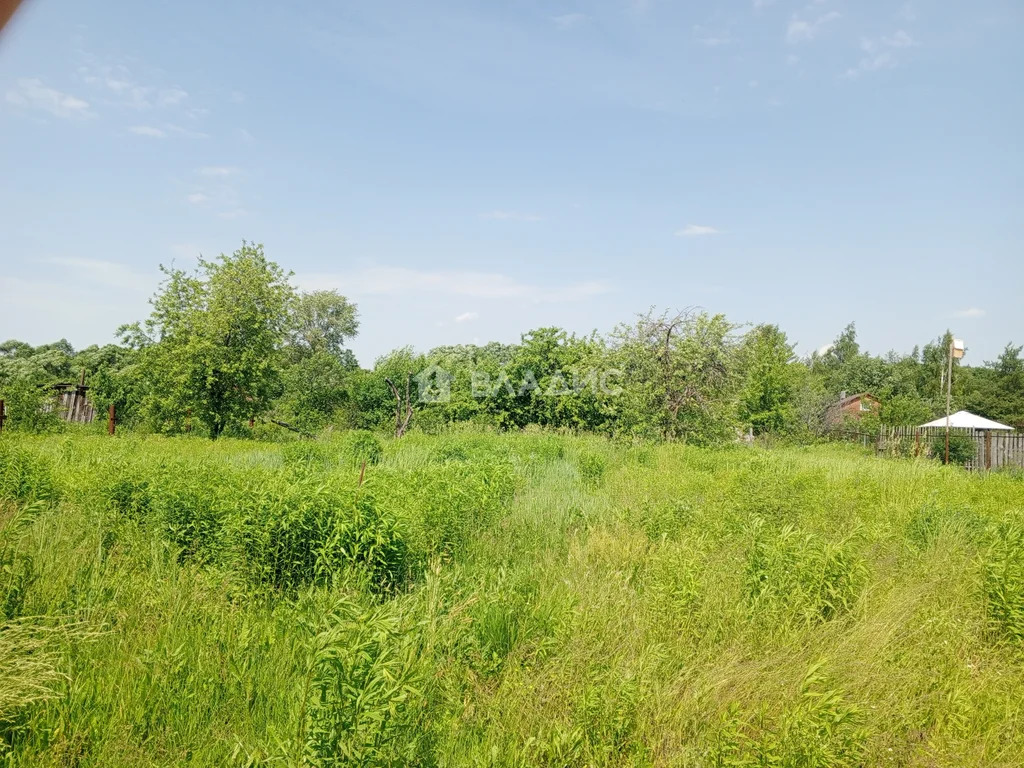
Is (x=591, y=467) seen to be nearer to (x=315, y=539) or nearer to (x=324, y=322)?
(x=315, y=539)

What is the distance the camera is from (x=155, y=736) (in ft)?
10.0

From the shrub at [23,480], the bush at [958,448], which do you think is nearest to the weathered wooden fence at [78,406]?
the shrub at [23,480]

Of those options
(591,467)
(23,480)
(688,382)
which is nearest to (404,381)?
(688,382)

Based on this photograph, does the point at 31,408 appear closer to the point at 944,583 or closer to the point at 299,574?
the point at 299,574

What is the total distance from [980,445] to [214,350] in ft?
80.4

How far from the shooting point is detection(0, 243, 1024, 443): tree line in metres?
18.8

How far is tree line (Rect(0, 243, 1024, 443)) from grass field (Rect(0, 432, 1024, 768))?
37.4 ft

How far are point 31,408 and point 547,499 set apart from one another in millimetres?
18008

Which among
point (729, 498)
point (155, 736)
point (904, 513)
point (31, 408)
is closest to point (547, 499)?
point (729, 498)

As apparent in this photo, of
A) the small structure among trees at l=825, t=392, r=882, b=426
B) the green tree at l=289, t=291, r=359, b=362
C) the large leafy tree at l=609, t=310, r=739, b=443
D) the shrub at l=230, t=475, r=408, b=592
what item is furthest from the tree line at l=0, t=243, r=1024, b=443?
the green tree at l=289, t=291, r=359, b=362

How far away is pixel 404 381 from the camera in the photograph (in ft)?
86.4

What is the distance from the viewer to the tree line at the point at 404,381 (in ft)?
61.6

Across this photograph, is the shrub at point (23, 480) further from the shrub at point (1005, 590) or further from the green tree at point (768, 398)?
the green tree at point (768, 398)

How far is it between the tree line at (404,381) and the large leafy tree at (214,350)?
0.16 ft
